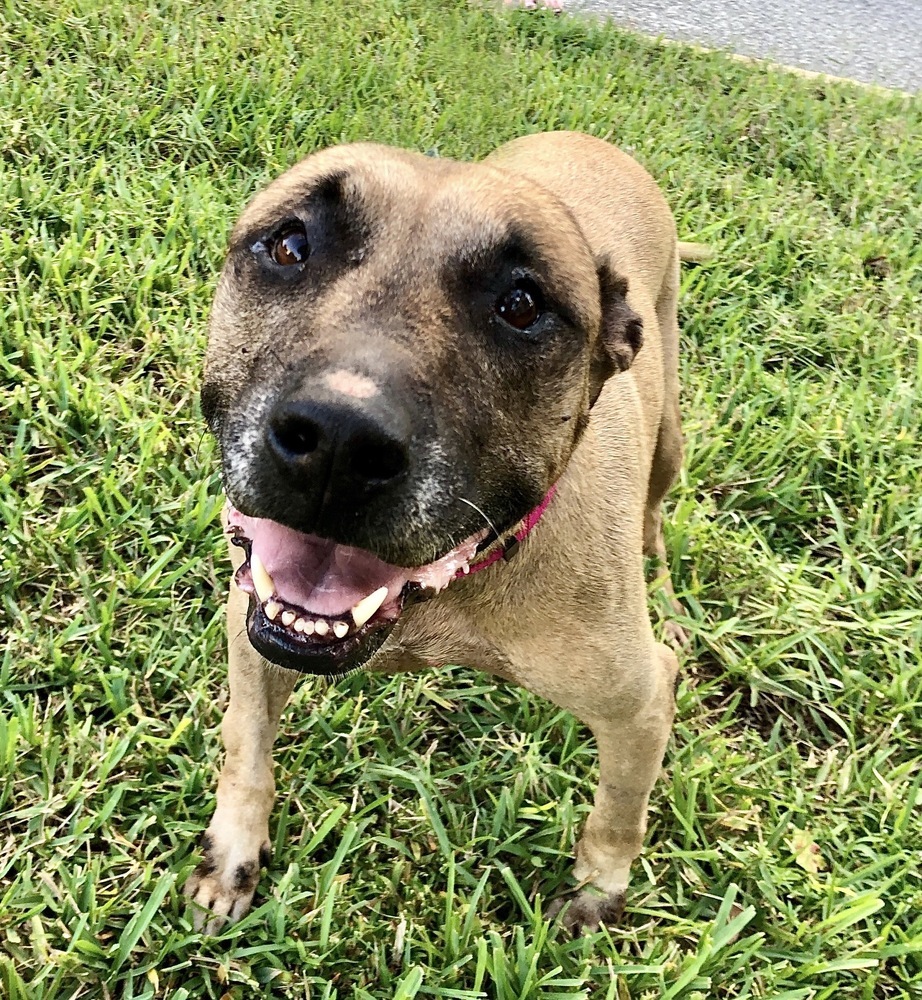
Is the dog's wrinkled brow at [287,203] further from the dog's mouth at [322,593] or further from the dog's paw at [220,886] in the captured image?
the dog's paw at [220,886]

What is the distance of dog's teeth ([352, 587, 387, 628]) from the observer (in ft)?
6.12

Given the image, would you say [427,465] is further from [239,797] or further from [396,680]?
[396,680]

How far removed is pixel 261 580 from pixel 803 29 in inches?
300

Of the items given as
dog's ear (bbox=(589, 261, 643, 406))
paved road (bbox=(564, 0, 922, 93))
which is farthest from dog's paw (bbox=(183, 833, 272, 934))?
paved road (bbox=(564, 0, 922, 93))

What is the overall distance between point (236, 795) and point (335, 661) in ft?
3.05

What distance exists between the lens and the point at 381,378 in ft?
5.47

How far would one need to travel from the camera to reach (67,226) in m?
4.13

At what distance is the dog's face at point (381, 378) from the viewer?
1.69m

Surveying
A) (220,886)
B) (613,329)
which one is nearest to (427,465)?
(613,329)

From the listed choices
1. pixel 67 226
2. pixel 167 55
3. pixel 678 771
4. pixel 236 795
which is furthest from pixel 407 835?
pixel 167 55

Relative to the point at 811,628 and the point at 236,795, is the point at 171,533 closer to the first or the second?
the point at 236,795

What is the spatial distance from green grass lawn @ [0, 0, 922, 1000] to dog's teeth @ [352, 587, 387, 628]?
3.36 feet

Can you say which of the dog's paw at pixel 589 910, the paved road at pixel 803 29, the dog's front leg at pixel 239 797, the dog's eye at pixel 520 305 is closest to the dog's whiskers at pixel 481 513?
the dog's eye at pixel 520 305

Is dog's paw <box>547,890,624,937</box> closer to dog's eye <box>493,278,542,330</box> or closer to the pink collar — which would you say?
the pink collar
